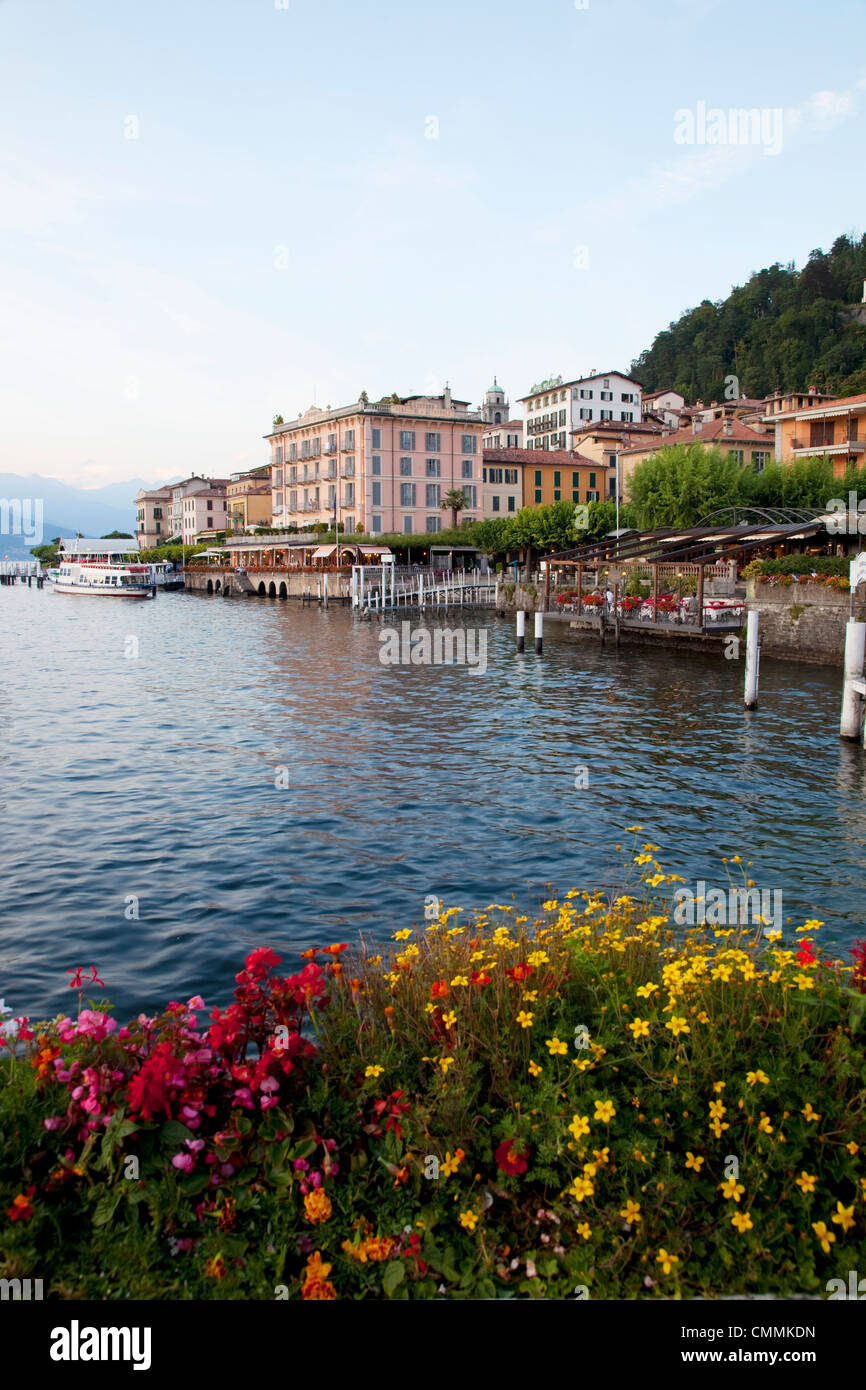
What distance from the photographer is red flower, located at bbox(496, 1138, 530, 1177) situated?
A: 4.72m

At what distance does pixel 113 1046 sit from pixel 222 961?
4675 mm

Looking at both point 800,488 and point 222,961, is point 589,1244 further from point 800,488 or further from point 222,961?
point 800,488

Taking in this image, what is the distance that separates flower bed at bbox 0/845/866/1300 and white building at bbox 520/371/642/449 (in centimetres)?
10579

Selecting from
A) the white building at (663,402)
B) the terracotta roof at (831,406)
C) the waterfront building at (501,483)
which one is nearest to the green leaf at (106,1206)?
the terracotta roof at (831,406)

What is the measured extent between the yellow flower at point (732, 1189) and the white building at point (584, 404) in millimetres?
106814

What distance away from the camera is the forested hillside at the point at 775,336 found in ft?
335

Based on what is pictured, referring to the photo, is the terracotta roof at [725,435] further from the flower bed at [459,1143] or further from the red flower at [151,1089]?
the red flower at [151,1089]

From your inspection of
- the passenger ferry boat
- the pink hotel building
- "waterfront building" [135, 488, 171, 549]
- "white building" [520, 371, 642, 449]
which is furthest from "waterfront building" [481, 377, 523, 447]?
"waterfront building" [135, 488, 171, 549]

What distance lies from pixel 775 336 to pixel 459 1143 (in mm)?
122591

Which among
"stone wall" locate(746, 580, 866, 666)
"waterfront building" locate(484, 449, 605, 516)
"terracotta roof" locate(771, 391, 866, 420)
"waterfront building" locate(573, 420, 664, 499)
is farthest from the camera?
"waterfront building" locate(573, 420, 664, 499)

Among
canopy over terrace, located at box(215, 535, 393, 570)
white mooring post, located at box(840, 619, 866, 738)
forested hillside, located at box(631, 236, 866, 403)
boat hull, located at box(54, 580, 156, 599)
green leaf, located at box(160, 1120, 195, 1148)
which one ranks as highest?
forested hillside, located at box(631, 236, 866, 403)

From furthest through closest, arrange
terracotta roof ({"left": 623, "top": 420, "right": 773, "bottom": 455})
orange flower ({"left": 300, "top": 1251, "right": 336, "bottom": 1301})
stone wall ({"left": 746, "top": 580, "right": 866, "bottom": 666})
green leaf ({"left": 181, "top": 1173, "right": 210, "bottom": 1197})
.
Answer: terracotta roof ({"left": 623, "top": 420, "right": 773, "bottom": 455})
stone wall ({"left": 746, "top": 580, "right": 866, "bottom": 666})
green leaf ({"left": 181, "top": 1173, "right": 210, "bottom": 1197})
orange flower ({"left": 300, "top": 1251, "right": 336, "bottom": 1301})

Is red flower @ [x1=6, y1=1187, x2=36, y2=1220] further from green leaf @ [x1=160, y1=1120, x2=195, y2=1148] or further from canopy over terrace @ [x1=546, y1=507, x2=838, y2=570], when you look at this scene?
canopy over terrace @ [x1=546, y1=507, x2=838, y2=570]
